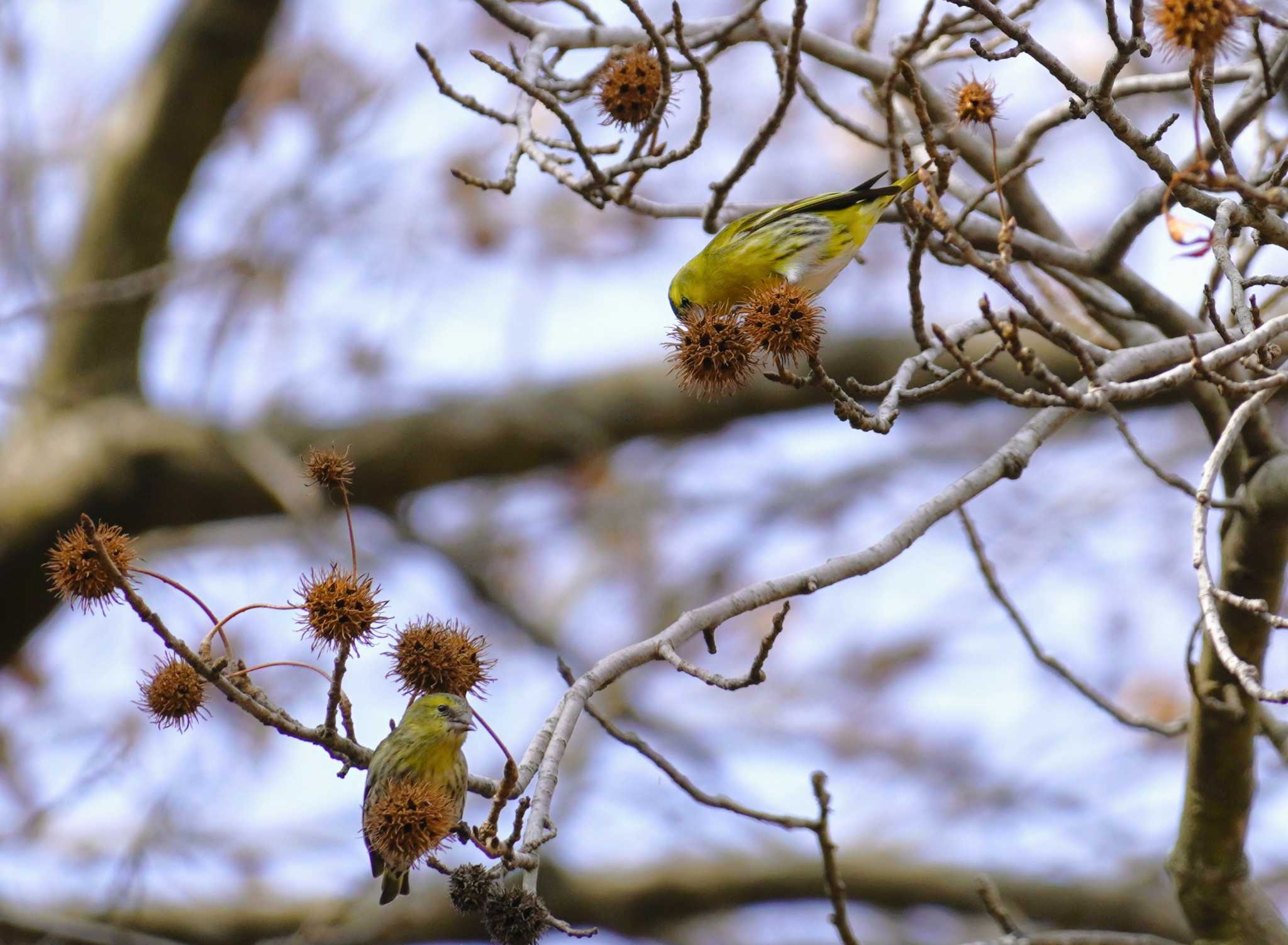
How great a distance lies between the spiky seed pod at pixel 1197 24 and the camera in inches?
84.4

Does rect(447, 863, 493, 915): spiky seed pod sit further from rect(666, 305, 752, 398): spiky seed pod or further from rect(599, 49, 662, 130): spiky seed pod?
rect(599, 49, 662, 130): spiky seed pod

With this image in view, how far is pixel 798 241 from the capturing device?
3.89m

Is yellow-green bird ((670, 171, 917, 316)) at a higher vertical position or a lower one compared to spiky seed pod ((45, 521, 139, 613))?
higher

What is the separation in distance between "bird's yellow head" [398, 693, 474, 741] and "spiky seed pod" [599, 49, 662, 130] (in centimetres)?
158

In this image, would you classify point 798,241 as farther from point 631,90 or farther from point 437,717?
point 437,717

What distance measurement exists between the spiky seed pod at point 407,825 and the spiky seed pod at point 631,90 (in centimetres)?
185

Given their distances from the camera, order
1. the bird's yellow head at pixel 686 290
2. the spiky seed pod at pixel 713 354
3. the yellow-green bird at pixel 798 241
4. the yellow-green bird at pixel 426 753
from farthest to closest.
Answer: the bird's yellow head at pixel 686 290
the yellow-green bird at pixel 798 241
the spiky seed pod at pixel 713 354
the yellow-green bird at pixel 426 753

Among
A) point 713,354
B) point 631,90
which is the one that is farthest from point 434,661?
point 631,90

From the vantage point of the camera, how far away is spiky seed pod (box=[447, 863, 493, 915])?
6.48ft

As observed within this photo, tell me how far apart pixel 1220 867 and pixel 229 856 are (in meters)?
7.48

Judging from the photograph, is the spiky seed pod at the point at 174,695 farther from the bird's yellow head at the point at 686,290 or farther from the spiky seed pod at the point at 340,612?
the bird's yellow head at the point at 686,290

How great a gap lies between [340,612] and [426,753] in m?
0.56

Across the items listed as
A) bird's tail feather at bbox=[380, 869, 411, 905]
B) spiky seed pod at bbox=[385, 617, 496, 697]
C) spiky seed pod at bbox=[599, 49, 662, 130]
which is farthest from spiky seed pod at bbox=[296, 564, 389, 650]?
spiky seed pod at bbox=[599, 49, 662, 130]

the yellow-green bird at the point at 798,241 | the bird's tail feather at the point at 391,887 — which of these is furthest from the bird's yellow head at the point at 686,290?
the bird's tail feather at the point at 391,887
